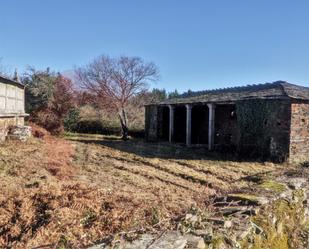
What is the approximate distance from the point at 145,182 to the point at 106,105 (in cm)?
1870

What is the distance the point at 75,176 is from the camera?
9.33 meters

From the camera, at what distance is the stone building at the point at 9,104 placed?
638 inches

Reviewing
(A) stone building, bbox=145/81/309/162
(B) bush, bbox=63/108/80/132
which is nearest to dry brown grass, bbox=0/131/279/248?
(A) stone building, bbox=145/81/309/162

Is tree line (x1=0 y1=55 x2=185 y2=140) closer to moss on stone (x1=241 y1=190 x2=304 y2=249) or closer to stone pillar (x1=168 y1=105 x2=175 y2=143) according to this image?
stone pillar (x1=168 y1=105 x2=175 y2=143)

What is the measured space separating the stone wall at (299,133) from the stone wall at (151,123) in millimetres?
10229

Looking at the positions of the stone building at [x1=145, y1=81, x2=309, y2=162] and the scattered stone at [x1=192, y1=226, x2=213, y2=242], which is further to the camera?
the stone building at [x1=145, y1=81, x2=309, y2=162]

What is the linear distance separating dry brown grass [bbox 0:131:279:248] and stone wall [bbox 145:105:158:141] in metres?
5.91

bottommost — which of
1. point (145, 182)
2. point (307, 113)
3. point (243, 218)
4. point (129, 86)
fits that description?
point (145, 182)

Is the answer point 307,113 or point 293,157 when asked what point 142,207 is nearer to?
point 293,157

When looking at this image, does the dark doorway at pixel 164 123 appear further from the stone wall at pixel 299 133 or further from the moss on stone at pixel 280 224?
the moss on stone at pixel 280 224

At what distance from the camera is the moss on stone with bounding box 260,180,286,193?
469cm

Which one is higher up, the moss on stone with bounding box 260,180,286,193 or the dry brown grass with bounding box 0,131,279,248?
the moss on stone with bounding box 260,180,286,193

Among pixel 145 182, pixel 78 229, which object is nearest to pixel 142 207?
pixel 78 229

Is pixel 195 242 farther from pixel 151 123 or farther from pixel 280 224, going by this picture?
pixel 151 123
